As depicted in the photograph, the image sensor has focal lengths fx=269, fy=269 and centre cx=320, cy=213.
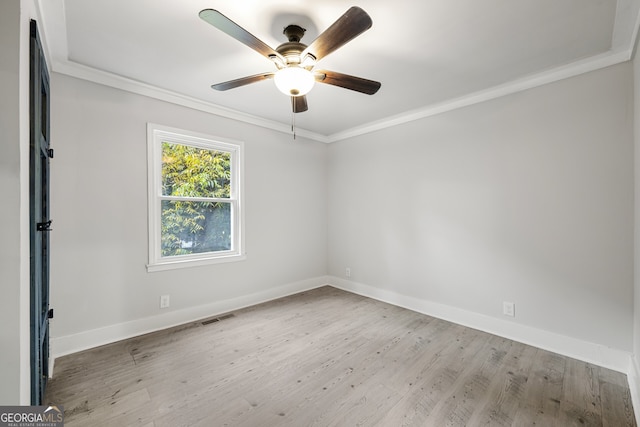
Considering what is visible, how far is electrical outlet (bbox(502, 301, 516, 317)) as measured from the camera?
2654mm

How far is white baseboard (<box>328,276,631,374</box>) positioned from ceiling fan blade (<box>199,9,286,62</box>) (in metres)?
3.10

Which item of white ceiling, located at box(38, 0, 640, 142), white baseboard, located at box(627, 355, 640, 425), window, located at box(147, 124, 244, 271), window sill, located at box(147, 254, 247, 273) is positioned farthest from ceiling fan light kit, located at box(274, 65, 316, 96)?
white baseboard, located at box(627, 355, 640, 425)

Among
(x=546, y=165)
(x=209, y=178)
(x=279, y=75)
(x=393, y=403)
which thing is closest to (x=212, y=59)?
(x=279, y=75)

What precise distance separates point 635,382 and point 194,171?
422cm

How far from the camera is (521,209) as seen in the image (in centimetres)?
261

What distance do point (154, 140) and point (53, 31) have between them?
1.07 meters

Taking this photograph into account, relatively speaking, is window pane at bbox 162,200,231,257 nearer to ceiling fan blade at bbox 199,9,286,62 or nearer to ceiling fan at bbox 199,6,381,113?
ceiling fan at bbox 199,6,381,113

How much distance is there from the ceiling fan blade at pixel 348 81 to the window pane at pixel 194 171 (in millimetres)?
1893

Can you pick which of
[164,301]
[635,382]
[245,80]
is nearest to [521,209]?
[635,382]

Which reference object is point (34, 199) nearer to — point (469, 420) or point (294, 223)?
point (469, 420)

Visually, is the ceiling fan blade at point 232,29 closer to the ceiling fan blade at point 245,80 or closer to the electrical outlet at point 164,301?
the ceiling fan blade at point 245,80

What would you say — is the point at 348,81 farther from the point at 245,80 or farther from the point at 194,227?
the point at 194,227

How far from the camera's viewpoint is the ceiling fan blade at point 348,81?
6.37 ft

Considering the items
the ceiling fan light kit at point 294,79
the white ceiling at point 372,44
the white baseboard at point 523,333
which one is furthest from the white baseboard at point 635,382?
the ceiling fan light kit at point 294,79
